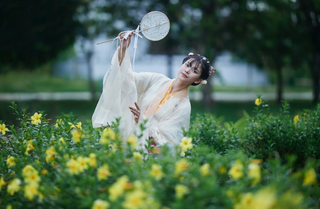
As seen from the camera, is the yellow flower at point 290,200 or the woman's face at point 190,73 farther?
the woman's face at point 190,73

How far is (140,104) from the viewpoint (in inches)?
140

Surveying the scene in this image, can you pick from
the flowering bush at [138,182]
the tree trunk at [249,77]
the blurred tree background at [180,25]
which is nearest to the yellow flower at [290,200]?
the flowering bush at [138,182]

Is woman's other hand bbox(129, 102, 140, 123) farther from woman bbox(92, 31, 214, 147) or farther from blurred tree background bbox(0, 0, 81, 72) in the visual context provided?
blurred tree background bbox(0, 0, 81, 72)

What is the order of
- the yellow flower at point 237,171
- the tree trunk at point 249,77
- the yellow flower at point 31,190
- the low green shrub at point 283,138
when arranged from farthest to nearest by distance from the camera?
the tree trunk at point 249,77 < the low green shrub at point 283,138 < the yellow flower at point 31,190 < the yellow flower at point 237,171

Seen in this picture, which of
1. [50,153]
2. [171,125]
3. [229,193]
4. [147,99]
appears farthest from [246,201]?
[147,99]

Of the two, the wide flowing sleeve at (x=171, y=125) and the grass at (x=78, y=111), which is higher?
the wide flowing sleeve at (x=171, y=125)

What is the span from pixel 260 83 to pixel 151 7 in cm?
2114

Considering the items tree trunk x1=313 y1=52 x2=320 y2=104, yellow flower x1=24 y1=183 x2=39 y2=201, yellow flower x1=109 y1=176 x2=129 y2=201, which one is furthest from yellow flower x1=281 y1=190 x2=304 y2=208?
tree trunk x1=313 y1=52 x2=320 y2=104

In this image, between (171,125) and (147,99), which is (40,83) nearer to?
(147,99)

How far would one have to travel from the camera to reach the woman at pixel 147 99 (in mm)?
3234

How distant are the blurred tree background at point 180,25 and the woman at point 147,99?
25.9 feet

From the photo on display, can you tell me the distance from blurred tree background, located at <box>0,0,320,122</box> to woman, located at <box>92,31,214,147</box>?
788 cm

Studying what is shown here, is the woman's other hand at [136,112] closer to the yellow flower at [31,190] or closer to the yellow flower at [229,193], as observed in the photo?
the yellow flower at [31,190]

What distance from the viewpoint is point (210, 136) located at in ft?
12.4
